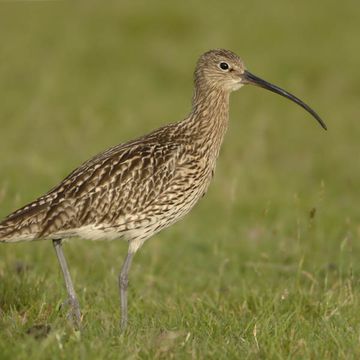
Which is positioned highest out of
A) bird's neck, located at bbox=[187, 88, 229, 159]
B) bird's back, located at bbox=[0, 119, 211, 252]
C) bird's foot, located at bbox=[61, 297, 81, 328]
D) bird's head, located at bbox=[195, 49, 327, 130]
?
bird's head, located at bbox=[195, 49, 327, 130]

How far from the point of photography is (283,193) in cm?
1403

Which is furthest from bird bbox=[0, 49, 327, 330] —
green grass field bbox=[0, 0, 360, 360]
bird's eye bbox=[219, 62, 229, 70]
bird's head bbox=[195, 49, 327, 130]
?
bird's eye bbox=[219, 62, 229, 70]

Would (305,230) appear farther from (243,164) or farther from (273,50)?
(273,50)

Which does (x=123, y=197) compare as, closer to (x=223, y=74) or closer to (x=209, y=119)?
(x=209, y=119)

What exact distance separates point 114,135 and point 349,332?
10856 mm

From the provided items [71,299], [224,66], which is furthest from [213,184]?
[71,299]

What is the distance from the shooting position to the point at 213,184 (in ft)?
46.7

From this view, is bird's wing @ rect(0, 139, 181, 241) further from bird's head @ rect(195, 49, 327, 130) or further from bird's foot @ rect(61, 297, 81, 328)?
bird's head @ rect(195, 49, 327, 130)

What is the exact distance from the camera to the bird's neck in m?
8.14

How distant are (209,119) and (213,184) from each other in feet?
19.5

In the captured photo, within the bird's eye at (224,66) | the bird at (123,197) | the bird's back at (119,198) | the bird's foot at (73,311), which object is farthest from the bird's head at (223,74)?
the bird's foot at (73,311)

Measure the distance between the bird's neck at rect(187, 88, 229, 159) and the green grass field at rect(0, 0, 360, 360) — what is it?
81 centimetres

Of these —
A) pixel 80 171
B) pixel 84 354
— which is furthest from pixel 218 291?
pixel 84 354

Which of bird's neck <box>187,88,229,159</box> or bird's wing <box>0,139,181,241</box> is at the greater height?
bird's neck <box>187,88,229,159</box>
